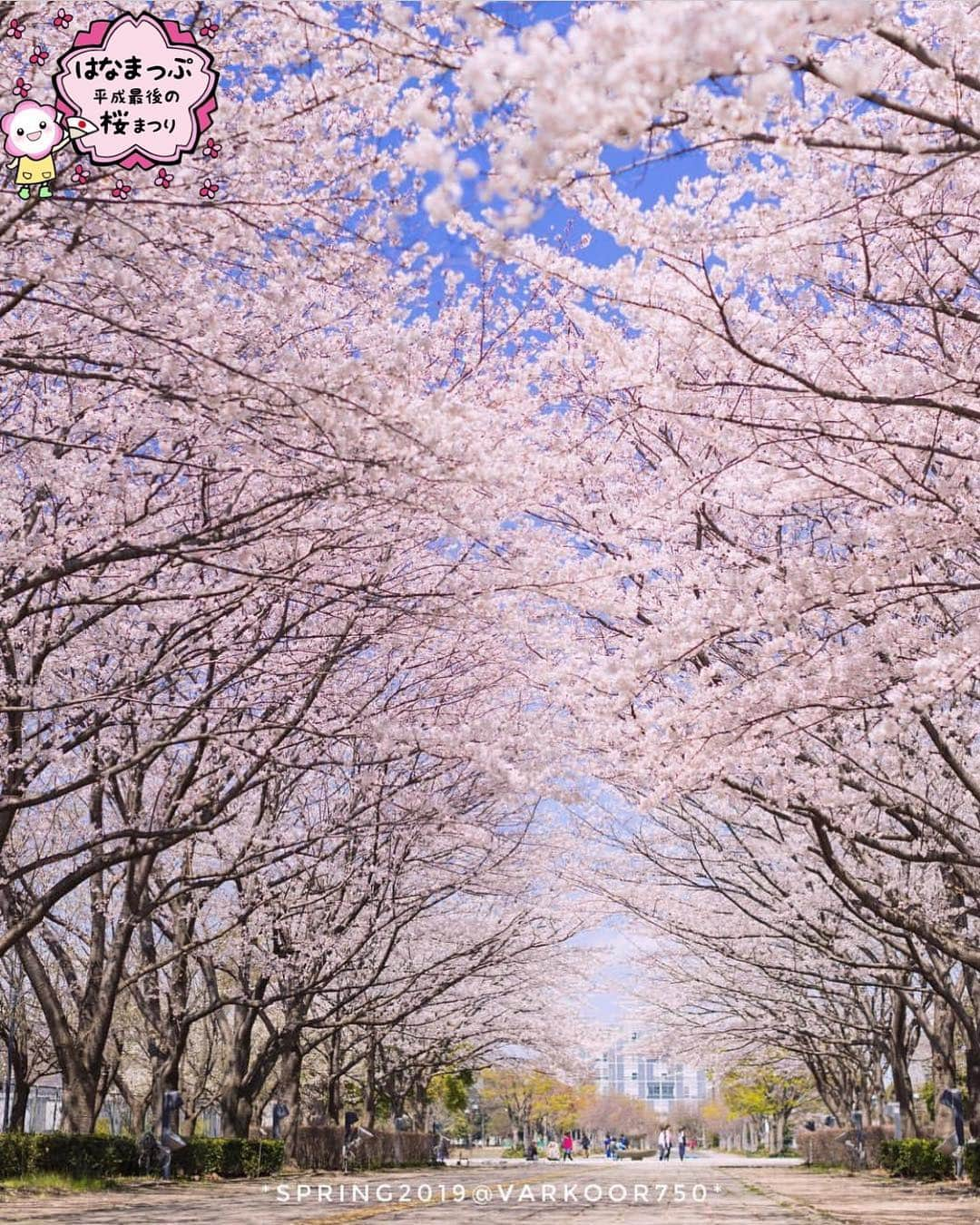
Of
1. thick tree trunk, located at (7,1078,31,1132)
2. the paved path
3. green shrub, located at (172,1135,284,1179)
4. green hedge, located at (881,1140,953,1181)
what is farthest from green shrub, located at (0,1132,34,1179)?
green hedge, located at (881,1140,953,1181)

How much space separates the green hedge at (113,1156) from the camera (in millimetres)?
14375

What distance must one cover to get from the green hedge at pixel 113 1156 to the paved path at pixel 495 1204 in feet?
2.28

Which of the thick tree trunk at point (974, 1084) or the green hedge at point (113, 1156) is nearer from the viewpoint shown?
the green hedge at point (113, 1156)

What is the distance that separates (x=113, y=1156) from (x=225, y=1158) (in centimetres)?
309

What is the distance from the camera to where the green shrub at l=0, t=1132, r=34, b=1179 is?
1402 centimetres

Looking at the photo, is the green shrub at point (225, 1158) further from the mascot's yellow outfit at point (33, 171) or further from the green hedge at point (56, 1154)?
the mascot's yellow outfit at point (33, 171)

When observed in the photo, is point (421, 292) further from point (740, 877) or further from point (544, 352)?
point (740, 877)

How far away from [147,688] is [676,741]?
5.49 meters

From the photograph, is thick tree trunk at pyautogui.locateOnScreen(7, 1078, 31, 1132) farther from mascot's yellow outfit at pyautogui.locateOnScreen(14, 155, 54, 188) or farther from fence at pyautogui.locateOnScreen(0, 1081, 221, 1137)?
mascot's yellow outfit at pyautogui.locateOnScreen(14, 155, 54, 188)

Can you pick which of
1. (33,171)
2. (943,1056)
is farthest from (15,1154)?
(943,1056)

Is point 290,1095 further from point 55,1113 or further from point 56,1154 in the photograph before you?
point 55,1113

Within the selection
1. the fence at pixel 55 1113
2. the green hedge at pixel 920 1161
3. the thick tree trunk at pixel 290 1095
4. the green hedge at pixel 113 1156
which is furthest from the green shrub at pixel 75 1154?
the fence at pixel 55 1113

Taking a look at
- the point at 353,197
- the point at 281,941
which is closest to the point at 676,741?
the point at 353,197

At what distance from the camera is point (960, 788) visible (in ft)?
43.3
